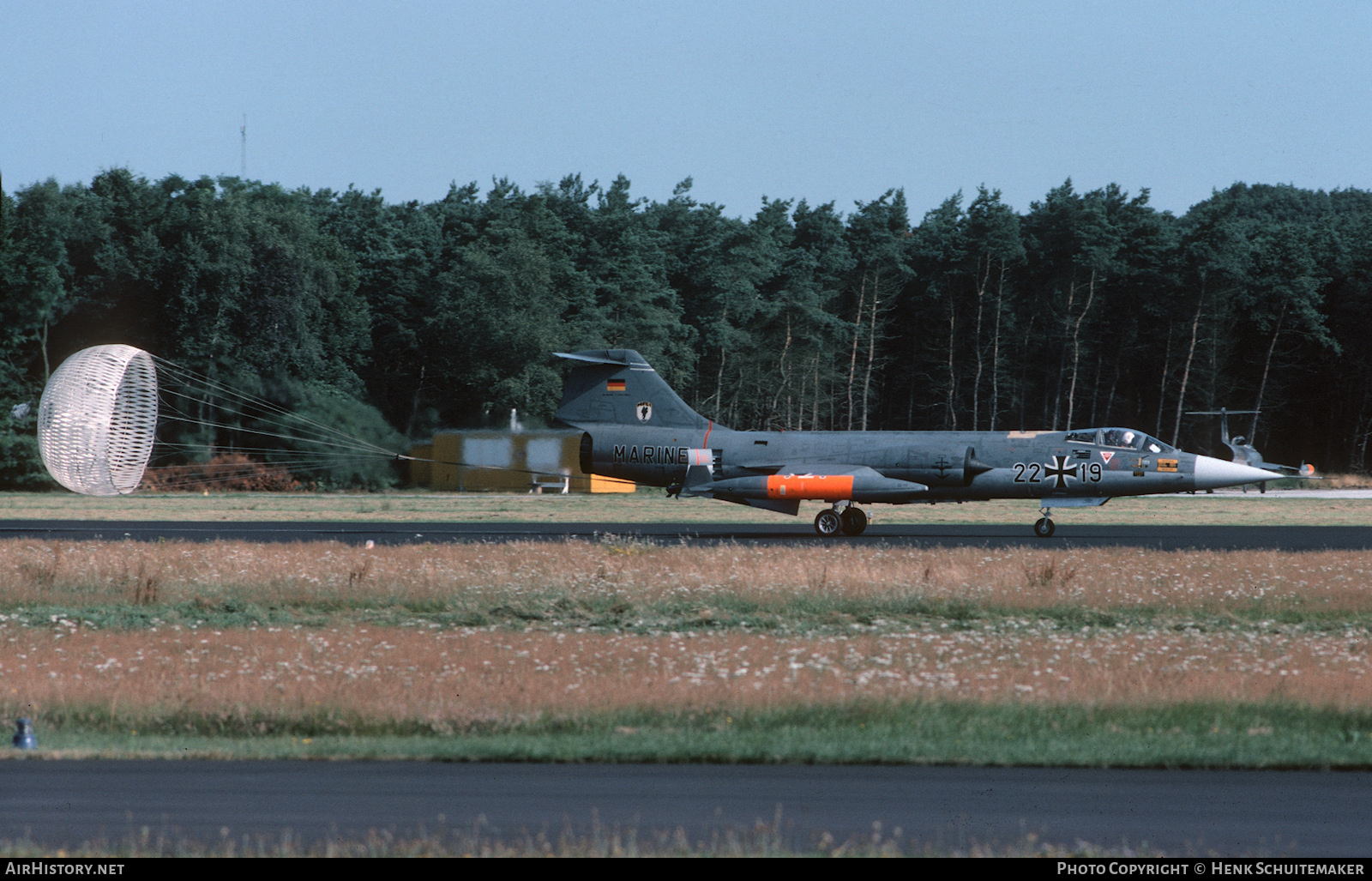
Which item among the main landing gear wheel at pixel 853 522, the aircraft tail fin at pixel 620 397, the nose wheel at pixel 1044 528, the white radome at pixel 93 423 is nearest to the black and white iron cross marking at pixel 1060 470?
Result: the nose wheel at pixel 1044 528

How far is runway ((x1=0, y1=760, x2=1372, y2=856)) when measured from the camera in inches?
281

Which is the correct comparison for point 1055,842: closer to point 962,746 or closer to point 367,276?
point 962,746

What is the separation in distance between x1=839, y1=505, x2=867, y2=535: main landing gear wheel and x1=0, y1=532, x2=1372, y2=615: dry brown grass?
260 inches

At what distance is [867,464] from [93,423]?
61.7 feet

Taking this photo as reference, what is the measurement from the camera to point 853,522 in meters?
31.8

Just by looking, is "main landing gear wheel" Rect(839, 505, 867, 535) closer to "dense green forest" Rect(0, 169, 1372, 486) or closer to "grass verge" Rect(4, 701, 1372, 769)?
"grass verge" Rect(4, 701, 1372, 769)

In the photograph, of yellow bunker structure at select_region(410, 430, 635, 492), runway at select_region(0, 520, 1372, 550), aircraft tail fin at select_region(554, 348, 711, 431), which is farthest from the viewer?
yellow bunker structure at select_region(410, 430, 635, 492)

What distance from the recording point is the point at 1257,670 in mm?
12734

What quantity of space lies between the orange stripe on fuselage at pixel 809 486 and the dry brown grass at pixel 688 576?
17.1 feet

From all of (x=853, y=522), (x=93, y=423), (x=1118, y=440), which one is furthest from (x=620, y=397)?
(x=1118, y=440)

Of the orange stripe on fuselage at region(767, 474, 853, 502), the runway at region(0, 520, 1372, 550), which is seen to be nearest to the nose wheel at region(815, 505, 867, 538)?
the runway at region(0, 520, 1372, 550)

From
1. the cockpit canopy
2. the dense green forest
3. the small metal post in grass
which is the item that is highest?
the dense green forest

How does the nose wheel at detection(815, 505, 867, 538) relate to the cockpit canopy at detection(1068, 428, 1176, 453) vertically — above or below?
below

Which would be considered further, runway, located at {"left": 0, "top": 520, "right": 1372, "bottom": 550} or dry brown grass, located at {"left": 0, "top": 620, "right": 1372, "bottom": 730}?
runway, located at {"left": 0, "top": 520, "right": 1372, "bottom": 550}
